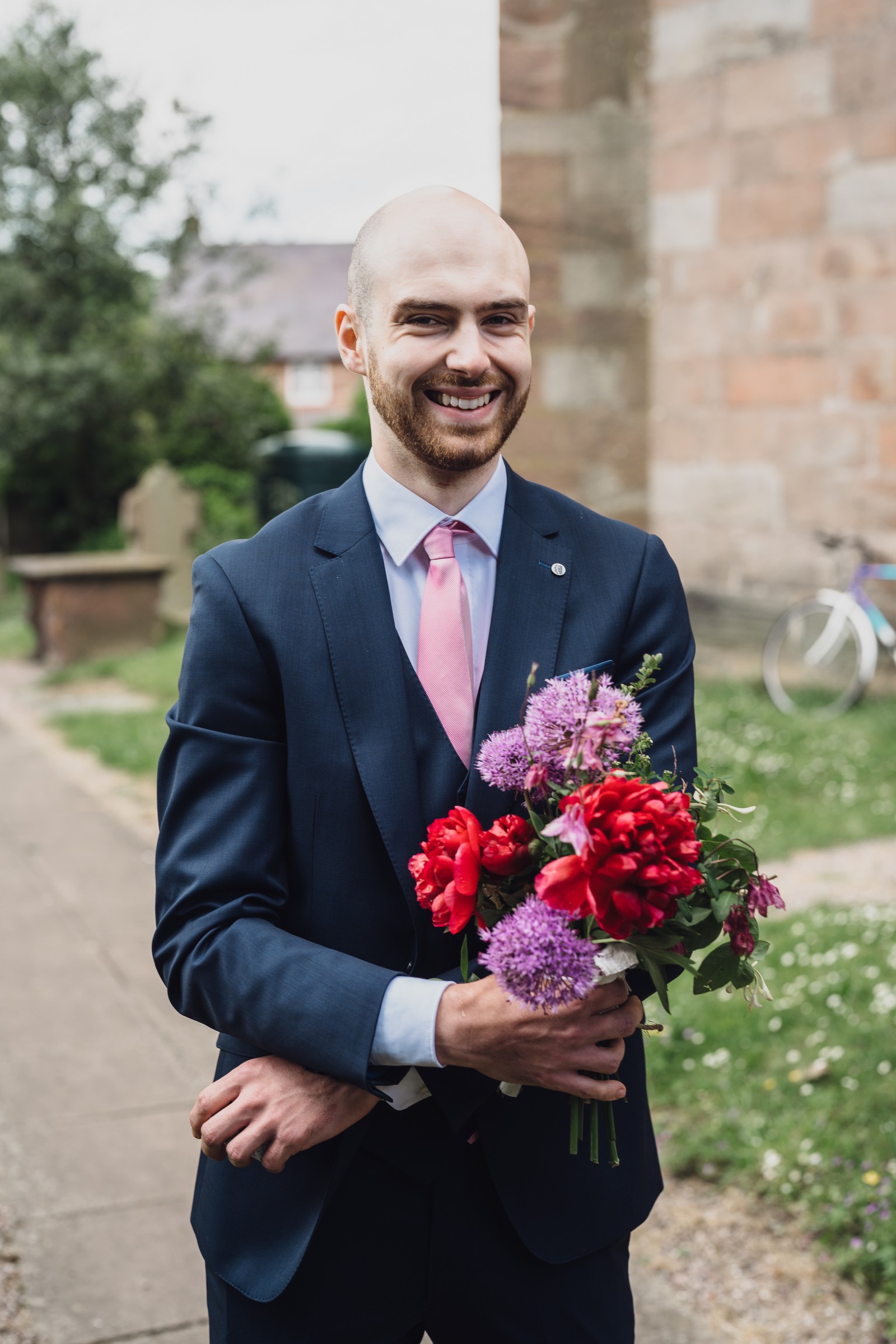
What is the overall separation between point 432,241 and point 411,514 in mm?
329

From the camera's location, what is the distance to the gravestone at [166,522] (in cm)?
1372

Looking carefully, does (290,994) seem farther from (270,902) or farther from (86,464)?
(86,464)

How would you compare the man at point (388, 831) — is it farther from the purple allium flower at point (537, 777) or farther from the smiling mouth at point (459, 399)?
the purple allium flower at point (537, 777)

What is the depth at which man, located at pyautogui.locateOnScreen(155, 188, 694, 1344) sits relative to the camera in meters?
1.54

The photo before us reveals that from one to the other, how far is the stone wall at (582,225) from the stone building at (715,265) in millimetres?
14

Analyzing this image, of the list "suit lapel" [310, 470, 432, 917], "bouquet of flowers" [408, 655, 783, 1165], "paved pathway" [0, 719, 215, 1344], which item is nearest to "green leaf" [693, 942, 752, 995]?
"bouquet of flowers" [408, 655, 783, 1165]

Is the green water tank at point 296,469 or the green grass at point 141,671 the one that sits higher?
the green water tank at point 296,469

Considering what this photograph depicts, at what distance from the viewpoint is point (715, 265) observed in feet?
29.0

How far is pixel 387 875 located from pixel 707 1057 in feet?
8.32

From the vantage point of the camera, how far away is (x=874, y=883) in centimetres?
549

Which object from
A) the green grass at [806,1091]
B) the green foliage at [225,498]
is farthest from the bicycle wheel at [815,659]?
the green foliage at [225,498]

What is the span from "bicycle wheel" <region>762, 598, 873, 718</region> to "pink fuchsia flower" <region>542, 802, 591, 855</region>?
23.0 feet

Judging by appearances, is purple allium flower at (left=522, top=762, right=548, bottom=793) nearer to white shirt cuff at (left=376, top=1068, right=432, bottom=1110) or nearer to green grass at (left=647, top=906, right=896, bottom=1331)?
white shirt cuff at (left=376, top=1068, right=432, bottom=1110)

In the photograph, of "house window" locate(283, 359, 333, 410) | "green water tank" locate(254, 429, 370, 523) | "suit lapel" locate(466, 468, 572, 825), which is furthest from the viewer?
"house window" locate(283, 359, 333, 410)
